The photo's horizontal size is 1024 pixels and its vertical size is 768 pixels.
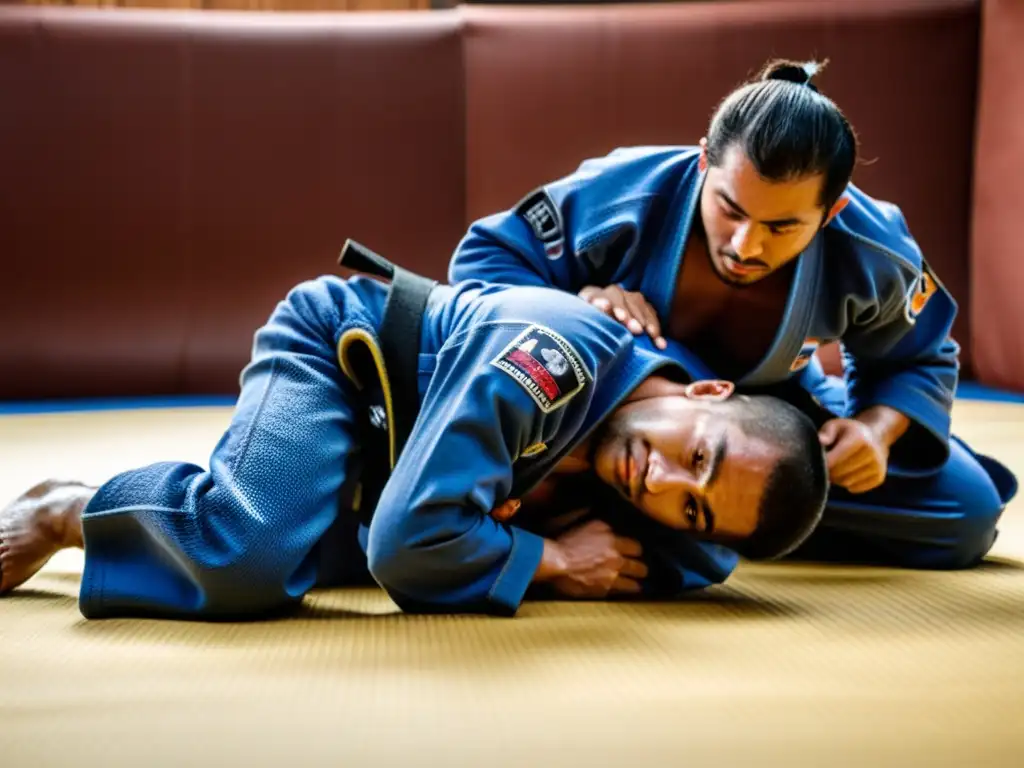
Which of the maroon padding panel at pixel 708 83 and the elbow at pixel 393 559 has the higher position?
the maroon padding panel at pixel 708 83

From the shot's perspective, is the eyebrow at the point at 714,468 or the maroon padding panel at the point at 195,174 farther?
the maroon padding panel at the point at 195,174

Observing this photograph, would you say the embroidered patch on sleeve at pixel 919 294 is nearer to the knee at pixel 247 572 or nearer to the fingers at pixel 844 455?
the fingers at pixel 844 455

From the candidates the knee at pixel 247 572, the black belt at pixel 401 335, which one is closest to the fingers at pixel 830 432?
the black belt at pixel 401 335

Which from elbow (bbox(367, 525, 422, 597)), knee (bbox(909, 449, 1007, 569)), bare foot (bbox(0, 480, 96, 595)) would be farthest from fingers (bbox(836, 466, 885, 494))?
bare foot (bbox(0, 480, 96, 595))

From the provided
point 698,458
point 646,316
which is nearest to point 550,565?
point 698,458

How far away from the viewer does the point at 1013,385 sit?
226 centimetres

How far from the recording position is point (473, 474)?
2.87ft

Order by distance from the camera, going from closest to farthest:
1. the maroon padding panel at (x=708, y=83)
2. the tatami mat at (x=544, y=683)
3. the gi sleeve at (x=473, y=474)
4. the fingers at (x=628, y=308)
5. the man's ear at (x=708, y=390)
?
the tatami mat at (x=544, y=683)
the gi sleeve at (x=473, y=474)
the man's ear at (x=708, y=390)
the fingers at (x=628, y=308)
the maroon padding panel at (x=708, y=83)

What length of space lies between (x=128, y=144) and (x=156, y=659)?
187cm

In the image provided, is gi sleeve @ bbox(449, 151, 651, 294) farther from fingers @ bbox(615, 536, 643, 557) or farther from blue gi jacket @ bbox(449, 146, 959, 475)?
fingers @ bbox(615, 536, 643, 557)

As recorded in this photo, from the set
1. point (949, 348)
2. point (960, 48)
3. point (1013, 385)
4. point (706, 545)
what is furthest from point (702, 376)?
point (960, 48)

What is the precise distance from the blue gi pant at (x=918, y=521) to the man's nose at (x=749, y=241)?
0.96ft

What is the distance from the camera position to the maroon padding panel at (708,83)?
7.77ft

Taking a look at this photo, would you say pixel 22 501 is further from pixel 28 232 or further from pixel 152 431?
pixel 28 232
